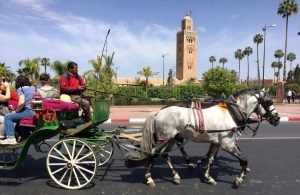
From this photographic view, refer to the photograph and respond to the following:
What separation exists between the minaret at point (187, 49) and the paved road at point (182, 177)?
125033 mm

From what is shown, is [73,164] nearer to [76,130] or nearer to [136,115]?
[76,130]

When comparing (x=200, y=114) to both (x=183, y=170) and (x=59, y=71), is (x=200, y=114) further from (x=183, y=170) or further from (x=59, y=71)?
(x=59, y=71)

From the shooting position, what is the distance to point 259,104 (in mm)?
6418

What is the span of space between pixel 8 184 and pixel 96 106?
1852 millimetres

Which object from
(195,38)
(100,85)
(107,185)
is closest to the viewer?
(107,185)

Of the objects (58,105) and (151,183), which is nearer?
(151,183)

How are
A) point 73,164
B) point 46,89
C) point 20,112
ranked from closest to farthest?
point 73,164
point 20,112
point 46,89

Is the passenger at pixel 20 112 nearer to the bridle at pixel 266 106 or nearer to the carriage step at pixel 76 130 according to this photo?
the carriage step at pixel 76 130

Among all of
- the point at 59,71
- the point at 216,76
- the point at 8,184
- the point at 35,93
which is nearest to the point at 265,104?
the point at 35,93

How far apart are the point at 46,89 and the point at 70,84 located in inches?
16.3

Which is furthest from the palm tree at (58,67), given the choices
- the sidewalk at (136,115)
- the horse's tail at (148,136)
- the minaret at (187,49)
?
the minaret at (187,49)

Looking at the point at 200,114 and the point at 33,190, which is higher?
the point at 200,114

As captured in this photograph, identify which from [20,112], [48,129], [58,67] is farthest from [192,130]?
[58,67]

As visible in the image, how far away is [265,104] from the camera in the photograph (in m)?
6.40
